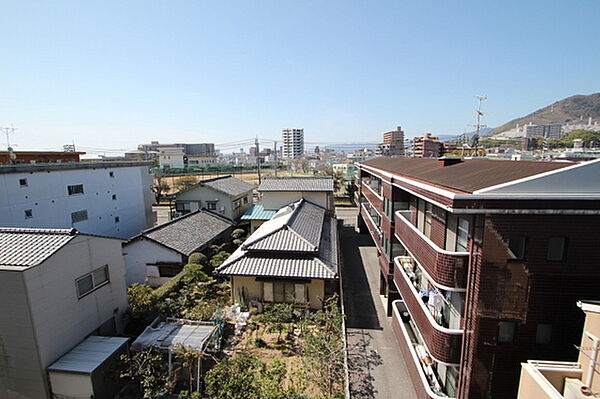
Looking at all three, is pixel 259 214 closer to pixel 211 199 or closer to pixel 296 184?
pixel 296 184

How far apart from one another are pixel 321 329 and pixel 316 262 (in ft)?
10.7

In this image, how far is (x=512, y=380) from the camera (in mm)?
7523

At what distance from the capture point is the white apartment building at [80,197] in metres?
17.9

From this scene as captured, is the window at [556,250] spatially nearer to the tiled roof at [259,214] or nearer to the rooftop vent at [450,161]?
the rooftop vent at [450,161]

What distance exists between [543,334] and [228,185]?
26671 mm

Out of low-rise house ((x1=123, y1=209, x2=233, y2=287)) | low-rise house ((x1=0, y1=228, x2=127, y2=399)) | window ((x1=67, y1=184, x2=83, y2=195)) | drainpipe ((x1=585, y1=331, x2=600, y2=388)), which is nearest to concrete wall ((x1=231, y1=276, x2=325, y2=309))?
low-rise house ((x1=123, y1=209, x2=233, y2=287))

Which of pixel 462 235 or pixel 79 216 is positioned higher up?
pixel 462 235

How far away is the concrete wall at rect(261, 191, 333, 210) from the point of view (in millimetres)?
25812

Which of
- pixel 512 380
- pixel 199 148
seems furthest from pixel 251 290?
pixel 199 148

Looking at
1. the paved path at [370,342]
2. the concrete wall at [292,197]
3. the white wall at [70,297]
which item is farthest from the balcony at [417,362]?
the concrete wall at [292,197]

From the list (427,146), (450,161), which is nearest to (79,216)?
(450,161)

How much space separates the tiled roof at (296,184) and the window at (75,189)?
553 inches

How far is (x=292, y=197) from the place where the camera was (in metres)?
25.9

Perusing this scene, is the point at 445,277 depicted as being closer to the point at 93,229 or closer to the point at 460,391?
the point at 460,391
